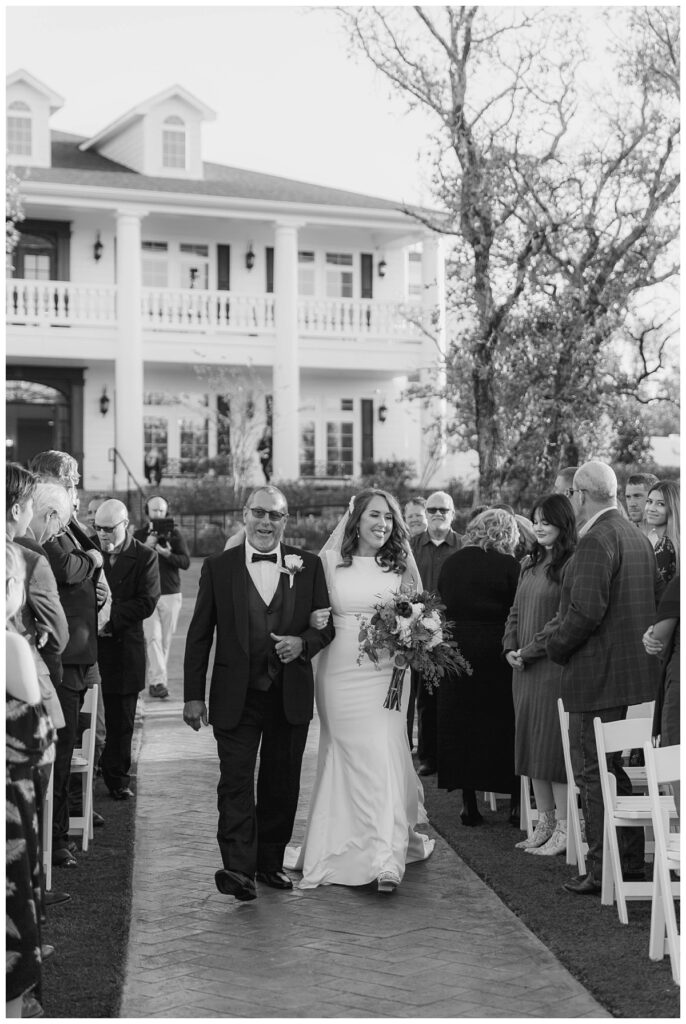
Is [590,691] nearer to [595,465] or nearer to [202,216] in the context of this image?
[595,465]

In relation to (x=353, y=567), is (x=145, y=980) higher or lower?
lower

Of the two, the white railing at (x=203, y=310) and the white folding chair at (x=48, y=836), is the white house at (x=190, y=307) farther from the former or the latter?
the white folding chair at (x=48, y=836)

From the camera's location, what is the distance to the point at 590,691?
25.3 feet

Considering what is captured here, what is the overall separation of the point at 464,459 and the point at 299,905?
1084 inches

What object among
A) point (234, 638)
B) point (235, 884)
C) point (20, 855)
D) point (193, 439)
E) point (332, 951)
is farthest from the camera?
point (193, 439)

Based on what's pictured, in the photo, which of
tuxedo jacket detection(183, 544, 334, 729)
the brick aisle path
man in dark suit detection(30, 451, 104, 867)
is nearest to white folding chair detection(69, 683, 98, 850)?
man in dark suit detection(30, 451, 104, 867)

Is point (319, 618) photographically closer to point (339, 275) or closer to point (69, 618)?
point (69, 618)

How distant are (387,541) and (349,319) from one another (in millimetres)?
24486

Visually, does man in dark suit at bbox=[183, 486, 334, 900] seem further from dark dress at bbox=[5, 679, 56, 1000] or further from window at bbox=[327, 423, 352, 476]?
window at bbox=[327, 423, 352, 476]

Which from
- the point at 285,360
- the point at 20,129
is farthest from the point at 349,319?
the point at 20,129

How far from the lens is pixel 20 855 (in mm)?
5230

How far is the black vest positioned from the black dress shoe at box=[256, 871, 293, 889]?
1.10 meters

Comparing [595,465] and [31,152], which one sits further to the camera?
[31,152]

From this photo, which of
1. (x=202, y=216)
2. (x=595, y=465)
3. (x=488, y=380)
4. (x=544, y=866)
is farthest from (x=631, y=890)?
(x=202, y=216)
